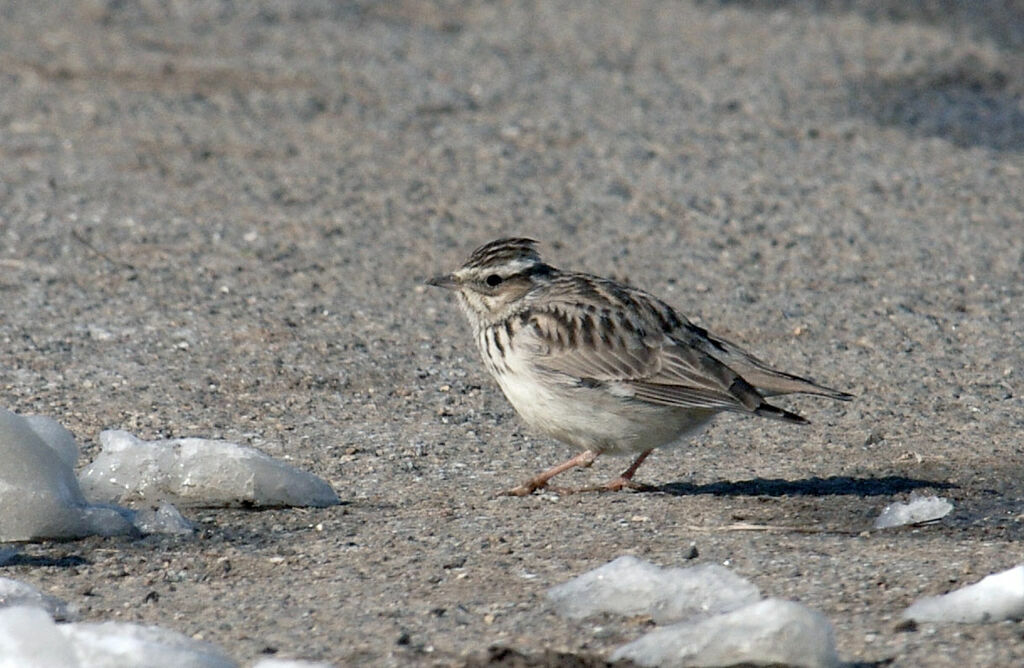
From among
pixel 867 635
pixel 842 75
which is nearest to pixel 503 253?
pixel 867 635

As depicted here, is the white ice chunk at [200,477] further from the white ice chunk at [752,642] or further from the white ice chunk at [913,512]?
the white ice chunk at [913,512]

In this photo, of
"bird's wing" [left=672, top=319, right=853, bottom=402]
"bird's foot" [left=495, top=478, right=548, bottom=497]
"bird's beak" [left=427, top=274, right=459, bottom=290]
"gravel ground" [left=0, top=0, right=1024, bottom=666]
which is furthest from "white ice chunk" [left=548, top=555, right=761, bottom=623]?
"bird's beak" [left=427, top=274, right=459, bottom=290]

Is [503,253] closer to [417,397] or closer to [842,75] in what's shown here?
[417,397]

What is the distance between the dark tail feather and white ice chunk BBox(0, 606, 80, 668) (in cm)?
309

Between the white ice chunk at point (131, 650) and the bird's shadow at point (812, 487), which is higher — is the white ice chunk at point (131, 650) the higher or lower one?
the higher one

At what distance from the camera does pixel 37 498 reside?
6.18 metres

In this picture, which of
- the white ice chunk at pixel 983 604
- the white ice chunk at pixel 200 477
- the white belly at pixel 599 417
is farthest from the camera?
the white belly at pixel 599 417

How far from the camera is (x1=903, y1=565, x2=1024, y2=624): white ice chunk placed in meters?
5.16

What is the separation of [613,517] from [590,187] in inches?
224

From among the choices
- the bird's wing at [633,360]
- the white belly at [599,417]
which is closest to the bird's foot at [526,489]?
the white belly at [599,417]

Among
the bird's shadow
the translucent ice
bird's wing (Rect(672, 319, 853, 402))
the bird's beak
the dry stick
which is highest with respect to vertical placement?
the bird's beak

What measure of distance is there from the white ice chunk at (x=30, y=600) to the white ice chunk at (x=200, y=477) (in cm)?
114

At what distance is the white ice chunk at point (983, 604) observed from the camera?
516cm

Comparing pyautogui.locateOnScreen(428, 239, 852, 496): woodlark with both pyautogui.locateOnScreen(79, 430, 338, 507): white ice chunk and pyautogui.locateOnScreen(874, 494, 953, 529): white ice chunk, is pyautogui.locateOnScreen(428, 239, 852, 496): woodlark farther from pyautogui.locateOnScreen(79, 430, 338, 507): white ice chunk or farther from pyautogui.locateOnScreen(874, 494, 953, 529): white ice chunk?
pyautogui.locateOnScreen(79, 430, 338, 507): white ice chunk
